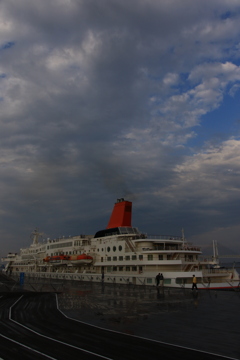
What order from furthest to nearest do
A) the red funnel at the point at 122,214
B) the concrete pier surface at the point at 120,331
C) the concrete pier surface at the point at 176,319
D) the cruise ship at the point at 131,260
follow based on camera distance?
the red funnel at the point at 122,214, the cruise ship at the point at 131,260, the concrete pier surface at the point at 176,319, the concrete pier surface at the point at 120,331

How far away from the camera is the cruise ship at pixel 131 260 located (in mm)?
33062

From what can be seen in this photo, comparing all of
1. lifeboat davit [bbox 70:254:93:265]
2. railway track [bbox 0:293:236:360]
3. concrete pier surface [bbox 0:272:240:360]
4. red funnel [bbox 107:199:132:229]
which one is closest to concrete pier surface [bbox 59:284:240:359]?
concrete pier surface [bbox 0:272:240:360]

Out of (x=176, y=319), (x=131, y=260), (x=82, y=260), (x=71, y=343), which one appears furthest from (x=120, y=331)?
(x=82, y=260)

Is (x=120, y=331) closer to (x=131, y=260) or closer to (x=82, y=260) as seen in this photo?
(x=131, y=260)

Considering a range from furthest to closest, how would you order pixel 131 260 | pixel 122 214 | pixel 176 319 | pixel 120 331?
pixel 122 214 < pixel 131 260 < pixel 176 319 < pixel 120 331

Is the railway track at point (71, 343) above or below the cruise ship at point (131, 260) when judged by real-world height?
below

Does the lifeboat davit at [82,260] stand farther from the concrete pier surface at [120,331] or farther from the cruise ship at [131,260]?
the concrete pier surface at [120,331]

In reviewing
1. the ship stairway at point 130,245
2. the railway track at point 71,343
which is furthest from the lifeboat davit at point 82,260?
the railway track at point 71,343

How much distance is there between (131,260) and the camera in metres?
37.4

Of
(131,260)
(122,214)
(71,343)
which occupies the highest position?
(122,214)

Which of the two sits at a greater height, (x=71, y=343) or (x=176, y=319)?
(x=176, y=319)

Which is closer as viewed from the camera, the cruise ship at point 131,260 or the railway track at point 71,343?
the railway track at point 71,343

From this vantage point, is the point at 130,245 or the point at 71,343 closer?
the point at 71,343

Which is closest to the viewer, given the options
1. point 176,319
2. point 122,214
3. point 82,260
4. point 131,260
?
point 176,319
